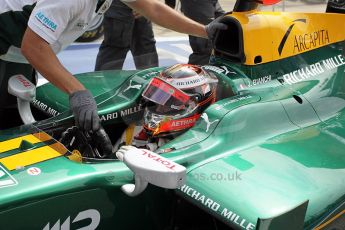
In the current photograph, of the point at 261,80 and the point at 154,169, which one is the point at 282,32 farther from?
the point at 154,169

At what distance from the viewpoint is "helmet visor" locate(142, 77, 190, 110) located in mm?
1929

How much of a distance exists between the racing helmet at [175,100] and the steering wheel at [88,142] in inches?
6.8

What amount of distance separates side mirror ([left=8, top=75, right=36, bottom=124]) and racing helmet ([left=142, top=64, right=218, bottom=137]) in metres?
0.47

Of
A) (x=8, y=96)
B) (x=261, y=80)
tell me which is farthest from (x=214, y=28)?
(x=8, y=96)

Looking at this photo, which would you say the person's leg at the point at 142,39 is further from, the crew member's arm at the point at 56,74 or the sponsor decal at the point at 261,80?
the crew member's arm at the point at 56,74

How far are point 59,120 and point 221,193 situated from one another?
79 centimetres

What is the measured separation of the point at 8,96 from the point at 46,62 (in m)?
0.56

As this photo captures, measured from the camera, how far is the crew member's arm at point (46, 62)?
185 centimetres

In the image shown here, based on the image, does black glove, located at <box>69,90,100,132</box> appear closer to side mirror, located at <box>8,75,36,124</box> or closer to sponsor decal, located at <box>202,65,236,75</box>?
side mirror, located at <box>8,75,36,124</box>

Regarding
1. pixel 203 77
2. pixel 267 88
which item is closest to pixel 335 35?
pixel 267 88

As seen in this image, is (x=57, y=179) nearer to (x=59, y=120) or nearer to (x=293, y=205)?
(x=59, y=120)

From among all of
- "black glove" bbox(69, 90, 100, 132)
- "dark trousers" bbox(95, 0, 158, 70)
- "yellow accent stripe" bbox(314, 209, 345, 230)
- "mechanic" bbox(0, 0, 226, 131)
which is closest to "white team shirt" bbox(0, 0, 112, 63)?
"mechanic" bbox(0, 0, 226, 131)

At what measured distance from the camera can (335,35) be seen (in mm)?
2396

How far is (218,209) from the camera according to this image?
5.12 ft
